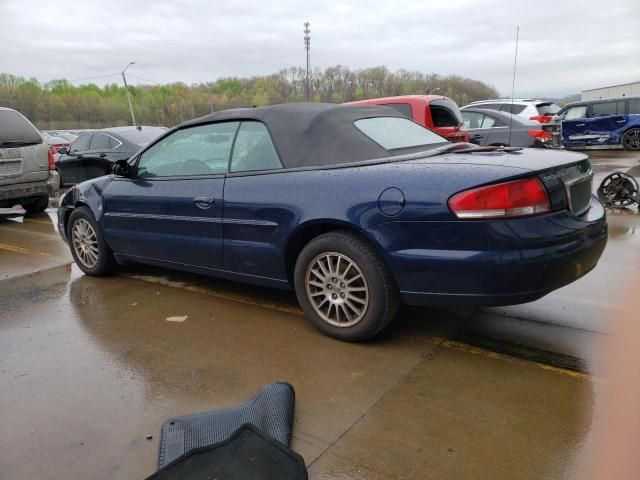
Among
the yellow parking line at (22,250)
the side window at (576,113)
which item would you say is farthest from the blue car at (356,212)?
the side window at (576,113)

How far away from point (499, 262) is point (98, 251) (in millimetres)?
3738

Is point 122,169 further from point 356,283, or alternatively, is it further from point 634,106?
point 634,106

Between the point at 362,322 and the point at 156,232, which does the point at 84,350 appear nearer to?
the point at 156,232

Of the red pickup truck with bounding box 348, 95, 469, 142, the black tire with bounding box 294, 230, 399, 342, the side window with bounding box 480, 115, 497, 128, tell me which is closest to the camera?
the black tire with bounding box 294, 230, 399, 342

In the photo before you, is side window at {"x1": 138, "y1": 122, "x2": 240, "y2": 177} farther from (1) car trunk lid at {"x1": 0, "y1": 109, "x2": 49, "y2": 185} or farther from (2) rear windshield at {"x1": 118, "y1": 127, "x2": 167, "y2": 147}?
(2) rear windshield at {"x1": 118, "y1": 127, "x2": 167, "y2": 147}

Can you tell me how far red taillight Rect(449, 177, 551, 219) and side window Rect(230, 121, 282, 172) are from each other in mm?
1341

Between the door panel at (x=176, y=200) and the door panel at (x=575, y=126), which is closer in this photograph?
the door panel at (x=176, y=200)

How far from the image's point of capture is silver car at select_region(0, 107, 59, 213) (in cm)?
819

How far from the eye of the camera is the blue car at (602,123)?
16.2m

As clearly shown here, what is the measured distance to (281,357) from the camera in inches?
129

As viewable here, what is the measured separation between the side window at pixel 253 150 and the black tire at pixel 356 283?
2.28 ft

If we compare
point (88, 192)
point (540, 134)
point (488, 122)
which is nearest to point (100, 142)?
A: point (88, 192)

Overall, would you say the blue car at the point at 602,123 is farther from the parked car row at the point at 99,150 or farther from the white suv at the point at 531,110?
the parked car row at the point at 99,150

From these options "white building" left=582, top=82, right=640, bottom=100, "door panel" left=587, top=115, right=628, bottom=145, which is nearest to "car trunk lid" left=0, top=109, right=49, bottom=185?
"door panel" left=587, top=115, right=628, bottom=145
